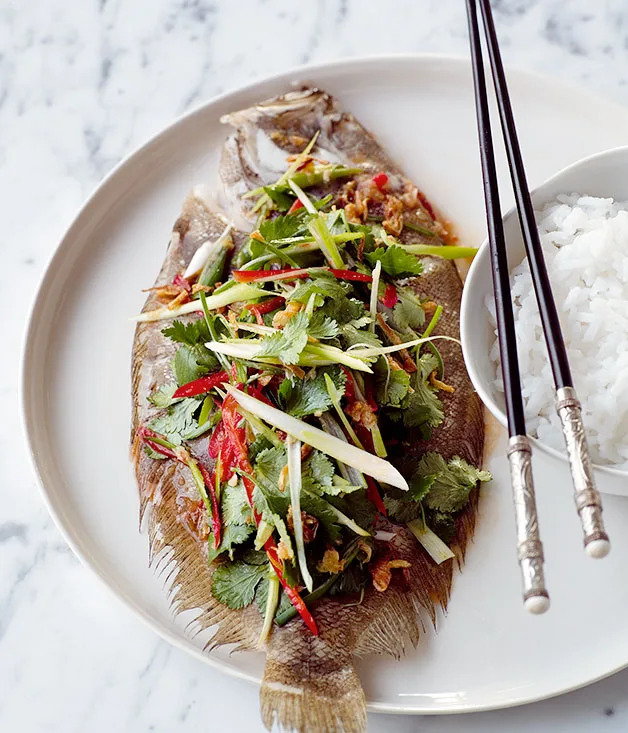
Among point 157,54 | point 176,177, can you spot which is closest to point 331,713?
point 176,177

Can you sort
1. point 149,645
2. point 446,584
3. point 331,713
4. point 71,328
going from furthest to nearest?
point 71,328, point 149,645, point 446,584, point 331,713

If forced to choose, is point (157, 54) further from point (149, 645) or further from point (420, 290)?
point (149, 645)

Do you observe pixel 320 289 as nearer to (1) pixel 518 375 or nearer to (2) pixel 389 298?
(2) pixel 389 298

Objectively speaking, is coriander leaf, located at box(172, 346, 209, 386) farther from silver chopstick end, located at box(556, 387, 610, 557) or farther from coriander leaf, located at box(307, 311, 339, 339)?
silver chopstick end, located at box(556, 387, 610, 557)

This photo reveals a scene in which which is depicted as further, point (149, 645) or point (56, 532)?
point (56, 532)

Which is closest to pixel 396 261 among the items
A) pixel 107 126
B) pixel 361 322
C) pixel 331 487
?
pixel 361 322

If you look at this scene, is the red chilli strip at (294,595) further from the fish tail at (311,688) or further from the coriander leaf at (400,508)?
the coriander leaf at (400,508)

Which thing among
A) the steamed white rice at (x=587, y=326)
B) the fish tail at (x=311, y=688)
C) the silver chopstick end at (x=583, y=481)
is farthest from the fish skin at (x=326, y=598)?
the silver chopstick end at (x=583, y=481)

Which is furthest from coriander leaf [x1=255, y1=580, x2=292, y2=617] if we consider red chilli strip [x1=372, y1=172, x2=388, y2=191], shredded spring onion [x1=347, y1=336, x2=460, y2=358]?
red chilli strip [x1=372, y1=172, x2=388, y2=191]
